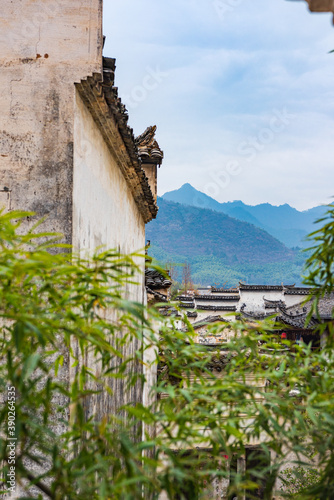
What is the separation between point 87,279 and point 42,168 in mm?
2128

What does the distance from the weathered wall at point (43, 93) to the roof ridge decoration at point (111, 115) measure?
0.15 m

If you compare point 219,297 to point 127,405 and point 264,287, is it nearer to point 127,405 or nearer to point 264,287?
point 264,287

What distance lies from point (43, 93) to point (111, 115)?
956mm

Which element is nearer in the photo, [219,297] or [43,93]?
[43,93]

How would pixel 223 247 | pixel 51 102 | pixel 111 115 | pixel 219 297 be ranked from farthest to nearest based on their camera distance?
pixel 223 247, pixel 219 297, pixel 111 115, pixel 51 102

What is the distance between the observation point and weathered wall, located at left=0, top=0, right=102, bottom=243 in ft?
13.9

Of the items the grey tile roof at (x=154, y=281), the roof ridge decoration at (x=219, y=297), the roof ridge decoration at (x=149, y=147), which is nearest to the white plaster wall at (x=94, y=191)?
the grey tile roof at (x=154, y=281)

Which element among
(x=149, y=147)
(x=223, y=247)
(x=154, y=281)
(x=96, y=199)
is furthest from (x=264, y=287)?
(x=223, y=247)

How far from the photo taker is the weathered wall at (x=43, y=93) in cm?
423

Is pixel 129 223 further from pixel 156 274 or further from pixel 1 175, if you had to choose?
pixel 1 175

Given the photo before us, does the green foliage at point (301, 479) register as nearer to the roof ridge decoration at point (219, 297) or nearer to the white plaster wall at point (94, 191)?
the white plaster wall at point (94, 191)

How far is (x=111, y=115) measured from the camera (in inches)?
202

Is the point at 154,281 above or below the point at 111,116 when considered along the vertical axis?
below

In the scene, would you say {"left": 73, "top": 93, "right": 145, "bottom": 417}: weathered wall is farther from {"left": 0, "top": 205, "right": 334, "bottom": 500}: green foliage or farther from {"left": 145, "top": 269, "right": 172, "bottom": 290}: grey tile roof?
{"left": 145, "top": 269, "right": 172, "bottom": 290}: grey tile roof
